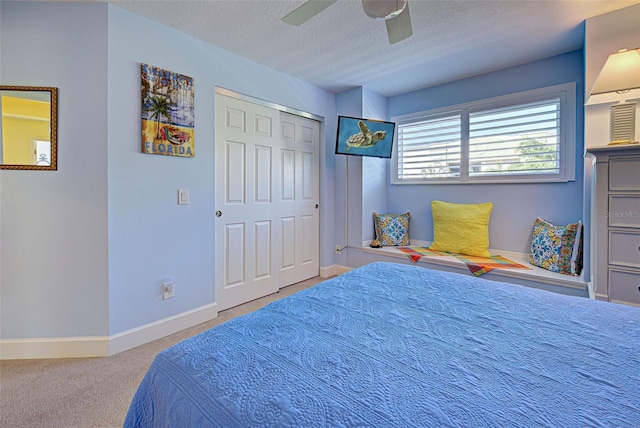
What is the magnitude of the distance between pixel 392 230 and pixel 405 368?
295cm

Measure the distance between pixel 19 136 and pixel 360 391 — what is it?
267cm

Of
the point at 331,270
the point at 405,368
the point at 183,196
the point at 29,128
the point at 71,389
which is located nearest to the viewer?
the point at 405,368

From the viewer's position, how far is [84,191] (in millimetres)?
2008

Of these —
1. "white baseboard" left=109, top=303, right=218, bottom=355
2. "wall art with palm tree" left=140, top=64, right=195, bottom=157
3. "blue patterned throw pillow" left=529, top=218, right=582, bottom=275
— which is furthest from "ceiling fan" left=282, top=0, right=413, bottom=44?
"white baseboard" left=109, top=303, right=218, bottom=355

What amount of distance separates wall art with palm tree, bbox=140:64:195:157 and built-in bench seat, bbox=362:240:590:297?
2.44 meters

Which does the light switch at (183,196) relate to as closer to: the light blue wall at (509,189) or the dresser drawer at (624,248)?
the light blue wall at (509,189)

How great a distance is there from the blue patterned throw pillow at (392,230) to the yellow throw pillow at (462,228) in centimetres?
38

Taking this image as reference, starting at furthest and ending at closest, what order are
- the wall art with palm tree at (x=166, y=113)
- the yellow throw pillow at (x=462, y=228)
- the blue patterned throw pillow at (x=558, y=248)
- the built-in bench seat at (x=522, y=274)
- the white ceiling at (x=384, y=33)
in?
the yellow throw pillow at (x=462, y=228), the blue patterned throw pillow at (x=558, y=248), the built-in bench seat at (x=522, y=274), the wall art with palm tree at (x=166, y=113), the white ceiling at (x=384, y=33)

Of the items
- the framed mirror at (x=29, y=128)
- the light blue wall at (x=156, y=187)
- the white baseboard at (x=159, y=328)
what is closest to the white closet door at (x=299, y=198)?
the light blue wall at (x=156, y=187)

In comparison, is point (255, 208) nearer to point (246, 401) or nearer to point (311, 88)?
point (311, 88)

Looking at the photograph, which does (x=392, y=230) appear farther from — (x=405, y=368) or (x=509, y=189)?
(x=405, y=368)

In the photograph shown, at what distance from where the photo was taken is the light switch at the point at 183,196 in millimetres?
2397

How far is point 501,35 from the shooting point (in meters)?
2.39

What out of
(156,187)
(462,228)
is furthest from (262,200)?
(462,228)
